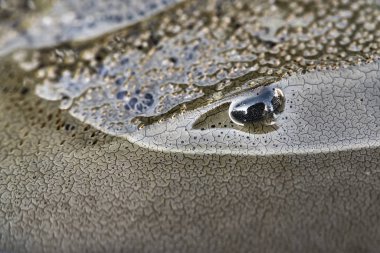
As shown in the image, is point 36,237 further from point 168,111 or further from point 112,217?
point 168,111

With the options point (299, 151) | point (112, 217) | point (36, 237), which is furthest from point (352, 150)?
point (36, 237)

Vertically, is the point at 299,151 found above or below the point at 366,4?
below

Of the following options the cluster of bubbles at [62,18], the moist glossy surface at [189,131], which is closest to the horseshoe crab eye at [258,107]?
the moist glossy surface at [189,131]

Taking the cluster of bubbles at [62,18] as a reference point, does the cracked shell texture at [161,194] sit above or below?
below

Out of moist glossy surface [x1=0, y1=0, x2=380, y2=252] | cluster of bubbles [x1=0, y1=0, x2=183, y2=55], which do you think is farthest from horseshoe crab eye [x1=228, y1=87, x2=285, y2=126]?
cluster of bubbles [x1=0, y1=0, x2=183, y2=55]

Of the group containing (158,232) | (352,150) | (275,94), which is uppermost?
(275,94)

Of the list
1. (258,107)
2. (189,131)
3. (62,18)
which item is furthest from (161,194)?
(62,18)

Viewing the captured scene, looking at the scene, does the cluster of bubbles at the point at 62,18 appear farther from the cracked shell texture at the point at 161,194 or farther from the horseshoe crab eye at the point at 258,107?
the horseshoe crab eye at the point at 258,107
